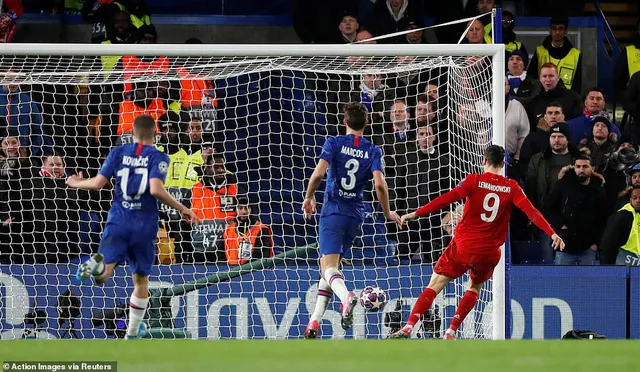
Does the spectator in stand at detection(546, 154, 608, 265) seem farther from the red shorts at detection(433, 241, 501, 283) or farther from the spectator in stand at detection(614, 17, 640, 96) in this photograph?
the spectator in stand at detection(614, 17, 640, 96)

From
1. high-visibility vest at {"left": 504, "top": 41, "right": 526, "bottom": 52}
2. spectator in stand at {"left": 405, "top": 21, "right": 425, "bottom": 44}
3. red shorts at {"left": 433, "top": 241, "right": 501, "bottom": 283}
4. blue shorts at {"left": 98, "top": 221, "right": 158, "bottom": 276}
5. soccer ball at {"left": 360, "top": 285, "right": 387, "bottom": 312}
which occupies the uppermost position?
spectator in stand at {"left": 405, "top": 21, "right": 425, "bottom": 44}

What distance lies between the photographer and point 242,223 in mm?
12008

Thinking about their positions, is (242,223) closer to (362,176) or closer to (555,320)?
(362,176)

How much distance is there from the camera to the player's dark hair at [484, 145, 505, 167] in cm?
1041

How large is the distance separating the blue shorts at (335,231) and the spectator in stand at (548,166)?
276 cm

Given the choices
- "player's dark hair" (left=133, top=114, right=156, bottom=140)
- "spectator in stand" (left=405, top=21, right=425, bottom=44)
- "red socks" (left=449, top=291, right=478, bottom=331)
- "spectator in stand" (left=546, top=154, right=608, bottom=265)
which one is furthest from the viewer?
"spectator in stand" (left=405, top=21, right=425, bottom=44)

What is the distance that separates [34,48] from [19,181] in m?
1.81

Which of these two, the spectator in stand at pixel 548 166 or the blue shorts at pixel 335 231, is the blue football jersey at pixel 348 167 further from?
the spectator in stand at pixel 548 166

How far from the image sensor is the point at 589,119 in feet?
44.1

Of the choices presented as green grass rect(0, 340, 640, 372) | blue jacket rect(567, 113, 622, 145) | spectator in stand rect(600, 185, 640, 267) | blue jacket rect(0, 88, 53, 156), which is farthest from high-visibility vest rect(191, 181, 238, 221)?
green grass rect(0, 340, 640, 372)

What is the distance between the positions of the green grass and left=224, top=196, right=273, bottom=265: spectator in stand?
3.55 meters

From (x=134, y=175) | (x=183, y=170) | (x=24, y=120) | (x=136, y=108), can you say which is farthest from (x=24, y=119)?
(x=134, y=175)

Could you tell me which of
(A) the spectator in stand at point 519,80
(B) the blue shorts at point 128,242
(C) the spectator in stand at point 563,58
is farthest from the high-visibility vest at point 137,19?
(B) the blue shorts at point 128,242

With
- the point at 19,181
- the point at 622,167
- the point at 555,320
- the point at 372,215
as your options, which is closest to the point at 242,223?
the point at 372,215
